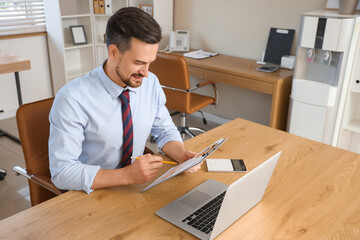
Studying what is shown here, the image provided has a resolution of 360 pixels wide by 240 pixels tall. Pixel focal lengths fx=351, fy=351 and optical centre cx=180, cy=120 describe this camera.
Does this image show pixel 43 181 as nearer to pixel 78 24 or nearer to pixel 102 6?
pixel 102 6

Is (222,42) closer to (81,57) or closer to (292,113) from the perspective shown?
(292,113)

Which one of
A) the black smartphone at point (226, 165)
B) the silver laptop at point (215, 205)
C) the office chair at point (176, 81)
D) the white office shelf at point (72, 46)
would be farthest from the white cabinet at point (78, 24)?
the silver laptop at point (215, 205)

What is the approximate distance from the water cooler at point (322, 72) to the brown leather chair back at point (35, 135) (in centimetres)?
211

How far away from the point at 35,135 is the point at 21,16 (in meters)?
3.09

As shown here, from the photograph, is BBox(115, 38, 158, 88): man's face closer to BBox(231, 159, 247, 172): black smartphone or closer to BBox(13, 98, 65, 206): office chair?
BBox(13, 98, 65, 206): office chair

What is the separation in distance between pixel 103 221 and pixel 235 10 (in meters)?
3.15

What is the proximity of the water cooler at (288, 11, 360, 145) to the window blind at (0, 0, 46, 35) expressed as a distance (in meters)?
2.98

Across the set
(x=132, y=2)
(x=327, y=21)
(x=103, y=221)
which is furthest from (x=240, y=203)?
(x=132, y=2)

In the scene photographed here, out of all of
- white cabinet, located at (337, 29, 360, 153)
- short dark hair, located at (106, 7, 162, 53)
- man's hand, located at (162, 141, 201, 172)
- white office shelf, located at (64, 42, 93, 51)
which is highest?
short dark hair, located at (106, 7, 162, 53)

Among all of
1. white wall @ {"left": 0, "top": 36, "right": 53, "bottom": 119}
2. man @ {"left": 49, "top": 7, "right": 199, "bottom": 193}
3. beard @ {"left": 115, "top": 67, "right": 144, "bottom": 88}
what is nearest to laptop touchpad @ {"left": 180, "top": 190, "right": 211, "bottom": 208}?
man @ {"left": 49, "top": 7, "right": 199, "bottom": 193}

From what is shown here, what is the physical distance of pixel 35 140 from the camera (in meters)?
1.49

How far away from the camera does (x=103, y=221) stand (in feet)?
3.59

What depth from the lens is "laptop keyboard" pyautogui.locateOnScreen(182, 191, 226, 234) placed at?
1093 mm

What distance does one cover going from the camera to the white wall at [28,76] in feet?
13.2
